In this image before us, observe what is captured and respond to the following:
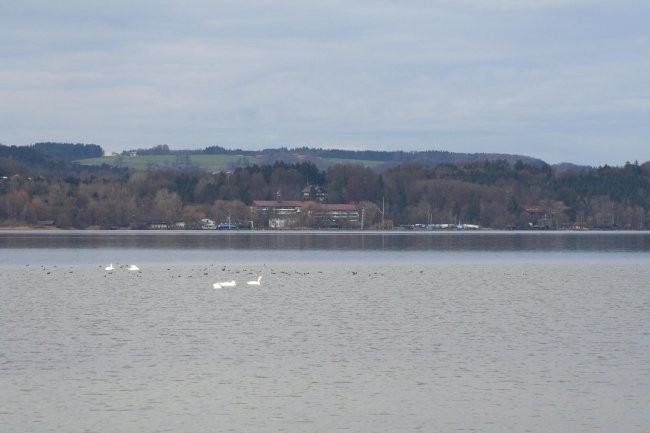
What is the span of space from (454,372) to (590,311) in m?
14.6

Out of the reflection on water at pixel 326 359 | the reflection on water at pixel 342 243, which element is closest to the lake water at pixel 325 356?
the reflection on water at pixel 326 359

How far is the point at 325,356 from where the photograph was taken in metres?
27.3

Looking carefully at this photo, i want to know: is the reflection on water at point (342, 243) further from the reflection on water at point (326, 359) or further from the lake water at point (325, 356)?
the reflection on water at point (326, 359)

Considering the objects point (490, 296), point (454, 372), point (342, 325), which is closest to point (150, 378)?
point (454, 372)

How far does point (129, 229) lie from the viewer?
19100cm

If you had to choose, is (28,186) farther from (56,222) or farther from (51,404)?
(51,404)

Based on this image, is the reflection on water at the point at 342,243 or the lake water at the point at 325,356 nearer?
the lake water at the point at 325,356

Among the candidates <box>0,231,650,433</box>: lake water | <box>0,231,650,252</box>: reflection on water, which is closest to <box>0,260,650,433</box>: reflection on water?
<box>0,231,650,433</box>: lake water

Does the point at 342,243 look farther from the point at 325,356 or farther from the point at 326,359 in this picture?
the point at 326,359

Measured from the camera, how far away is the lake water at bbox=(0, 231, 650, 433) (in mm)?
20547

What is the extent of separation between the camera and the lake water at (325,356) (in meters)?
20.5

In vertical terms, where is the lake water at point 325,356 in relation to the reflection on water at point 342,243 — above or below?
below

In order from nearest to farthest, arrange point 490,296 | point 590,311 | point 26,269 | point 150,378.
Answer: point 150,378 < point 590,311 < point 490,296 < point 26,269

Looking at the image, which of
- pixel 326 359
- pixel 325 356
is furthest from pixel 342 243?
pixel 326 359
